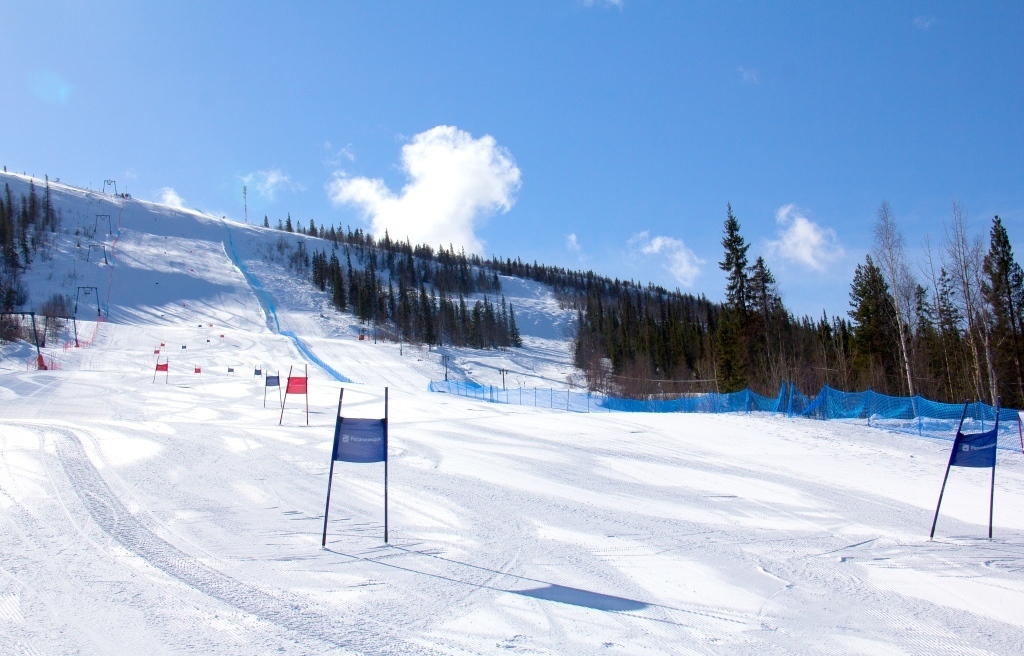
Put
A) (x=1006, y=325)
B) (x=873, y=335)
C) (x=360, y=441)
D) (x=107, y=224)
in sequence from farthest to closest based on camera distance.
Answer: (x=107, y=224) < (x=873, y=335) < (x=1006, y=325) < (x=360, y=441)

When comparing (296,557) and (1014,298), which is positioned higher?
(1014,298)

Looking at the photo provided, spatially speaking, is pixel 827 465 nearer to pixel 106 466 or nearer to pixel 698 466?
pixel 698 466

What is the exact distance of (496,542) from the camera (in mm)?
7215

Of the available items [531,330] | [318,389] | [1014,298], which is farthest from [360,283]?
[1014,298]

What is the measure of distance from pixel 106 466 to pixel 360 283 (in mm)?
123195

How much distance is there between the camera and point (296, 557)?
6387 millimetres

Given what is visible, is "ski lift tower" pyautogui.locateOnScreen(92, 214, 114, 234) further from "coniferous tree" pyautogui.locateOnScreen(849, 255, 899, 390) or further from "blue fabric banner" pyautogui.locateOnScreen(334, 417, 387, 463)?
"blue fabric banner" pyautogui.locateOnScreen(334, 417, 387, 463)

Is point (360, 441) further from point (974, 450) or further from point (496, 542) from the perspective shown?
point (974, 450)

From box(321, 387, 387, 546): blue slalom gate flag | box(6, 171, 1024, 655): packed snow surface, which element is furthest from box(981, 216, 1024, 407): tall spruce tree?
box(321, 387, 387, 546): blue slalom gate flag

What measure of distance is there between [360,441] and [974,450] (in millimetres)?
8318

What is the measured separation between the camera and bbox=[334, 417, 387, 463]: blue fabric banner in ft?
23.1

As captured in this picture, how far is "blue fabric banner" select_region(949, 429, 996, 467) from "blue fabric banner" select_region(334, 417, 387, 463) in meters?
7.61

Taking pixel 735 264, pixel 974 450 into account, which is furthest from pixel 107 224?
pixel 974 450

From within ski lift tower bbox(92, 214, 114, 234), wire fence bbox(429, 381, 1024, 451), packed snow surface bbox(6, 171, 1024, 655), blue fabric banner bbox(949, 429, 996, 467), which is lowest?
packed snow surface bbox(6, 171, 1024, 655)
